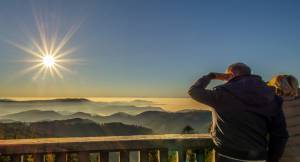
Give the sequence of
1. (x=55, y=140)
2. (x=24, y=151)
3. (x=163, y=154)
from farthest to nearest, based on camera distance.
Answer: (x=163, y=154)
(x=55, y=140)
(x=24, y=151)

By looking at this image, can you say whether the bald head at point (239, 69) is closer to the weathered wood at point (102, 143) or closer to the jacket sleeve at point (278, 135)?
the jacket sleeve at point (278, 135)

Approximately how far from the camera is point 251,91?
133 inches

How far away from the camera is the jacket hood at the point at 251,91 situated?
3.37 metres

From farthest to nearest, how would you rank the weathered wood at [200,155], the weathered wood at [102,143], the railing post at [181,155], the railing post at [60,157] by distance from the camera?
the weathered wood at [200,155] → the railing post at [181,155] → the railing post at [60,157] → the weathered wood at [102,143]

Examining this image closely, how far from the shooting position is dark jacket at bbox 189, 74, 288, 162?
3.38 metres

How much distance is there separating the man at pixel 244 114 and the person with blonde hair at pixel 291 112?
0.12 meters

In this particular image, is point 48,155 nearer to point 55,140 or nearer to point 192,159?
point 55,140

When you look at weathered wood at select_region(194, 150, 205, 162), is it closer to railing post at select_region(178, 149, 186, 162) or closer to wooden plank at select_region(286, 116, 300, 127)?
railing post at select_region(178, 149, 186, 162)

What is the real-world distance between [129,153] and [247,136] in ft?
3.29

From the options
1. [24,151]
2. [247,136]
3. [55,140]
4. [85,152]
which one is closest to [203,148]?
[247,136]

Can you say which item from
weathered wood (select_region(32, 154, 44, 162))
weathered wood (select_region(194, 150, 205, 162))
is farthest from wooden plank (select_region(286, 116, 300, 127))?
weathered wood (select_region(32, 154, 44, 162))

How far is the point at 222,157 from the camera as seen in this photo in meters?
3.51

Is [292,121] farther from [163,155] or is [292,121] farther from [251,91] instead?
[163,155]

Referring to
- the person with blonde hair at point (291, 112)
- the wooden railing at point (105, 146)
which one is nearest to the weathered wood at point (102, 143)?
the wooden railing at point (105, 146)
